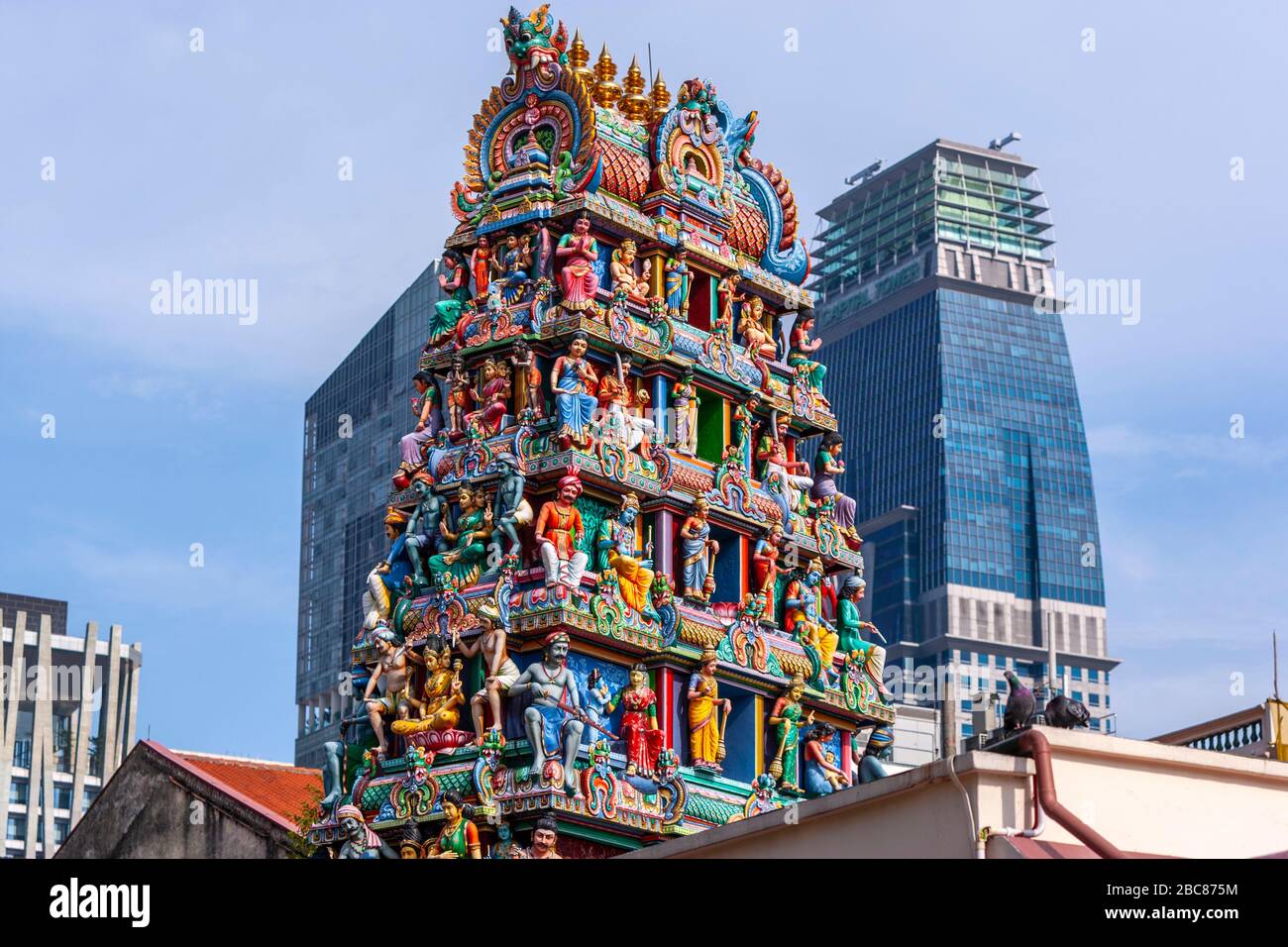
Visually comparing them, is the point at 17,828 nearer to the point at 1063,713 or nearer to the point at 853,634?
the point at 853,634

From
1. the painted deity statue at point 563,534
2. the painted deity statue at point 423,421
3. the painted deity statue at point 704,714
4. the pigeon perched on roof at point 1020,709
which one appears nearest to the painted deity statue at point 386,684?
the painted deity statue at point 563,534

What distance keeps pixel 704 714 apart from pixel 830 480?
30.0 feet

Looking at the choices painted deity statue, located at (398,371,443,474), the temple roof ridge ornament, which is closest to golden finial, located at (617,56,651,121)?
the temple roof ridge ornament

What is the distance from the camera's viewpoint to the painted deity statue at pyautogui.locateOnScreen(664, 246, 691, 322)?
200ft

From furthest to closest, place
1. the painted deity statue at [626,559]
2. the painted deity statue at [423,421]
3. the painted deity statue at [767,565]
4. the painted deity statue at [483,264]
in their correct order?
the painted deity statue at [483,264], the painted deity statue at [423,421], the painted deity statue at [767,565], the painted deity statue at [626,559]

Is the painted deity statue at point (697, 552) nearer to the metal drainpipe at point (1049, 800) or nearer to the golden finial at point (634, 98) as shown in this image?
the golden finial at point (634, 98)

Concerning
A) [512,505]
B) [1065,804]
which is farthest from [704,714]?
[1065,804]

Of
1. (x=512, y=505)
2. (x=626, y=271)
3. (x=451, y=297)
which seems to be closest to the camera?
(x=512, y=505)

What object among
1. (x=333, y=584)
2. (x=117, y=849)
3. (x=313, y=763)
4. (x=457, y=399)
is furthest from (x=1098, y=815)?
(x=333, y=584)

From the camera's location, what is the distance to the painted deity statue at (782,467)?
202ft

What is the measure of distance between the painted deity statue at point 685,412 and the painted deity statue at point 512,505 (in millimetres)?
4381

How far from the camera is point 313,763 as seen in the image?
179 meters

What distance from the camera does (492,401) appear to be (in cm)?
5869

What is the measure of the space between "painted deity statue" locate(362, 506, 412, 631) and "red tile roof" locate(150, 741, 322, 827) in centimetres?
771
